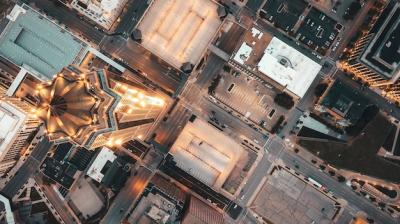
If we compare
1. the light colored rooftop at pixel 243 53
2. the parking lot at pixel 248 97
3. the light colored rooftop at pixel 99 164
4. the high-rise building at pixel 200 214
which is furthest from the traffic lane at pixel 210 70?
the high-rise building at pixel 200 214

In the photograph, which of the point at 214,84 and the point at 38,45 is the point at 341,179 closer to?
the point at 214,84

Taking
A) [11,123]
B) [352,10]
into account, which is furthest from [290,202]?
[11,123]

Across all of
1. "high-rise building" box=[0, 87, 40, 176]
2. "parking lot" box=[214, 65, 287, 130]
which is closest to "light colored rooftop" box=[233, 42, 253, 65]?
"parking lot" box=[214, 65, 287, 130]

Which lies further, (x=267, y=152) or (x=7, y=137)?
(x=267, y=152)

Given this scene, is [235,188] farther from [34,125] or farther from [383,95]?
[34,125]

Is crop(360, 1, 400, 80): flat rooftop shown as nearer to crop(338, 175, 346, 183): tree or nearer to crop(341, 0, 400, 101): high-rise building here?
crop(341, 0, 400, 101): high-rise building

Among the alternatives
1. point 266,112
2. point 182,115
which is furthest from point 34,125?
point 266,112

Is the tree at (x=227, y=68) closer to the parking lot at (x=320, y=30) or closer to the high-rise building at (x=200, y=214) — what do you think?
the parking lot at (x=320, y=30)
